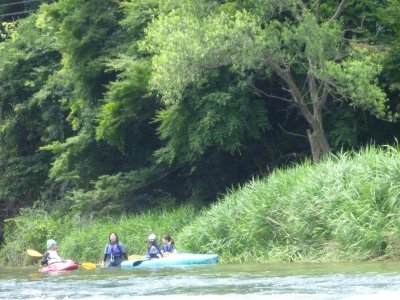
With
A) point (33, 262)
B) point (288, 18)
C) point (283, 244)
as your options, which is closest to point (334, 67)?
point (288, 18)

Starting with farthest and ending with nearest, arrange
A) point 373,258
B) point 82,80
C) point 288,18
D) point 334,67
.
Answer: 1. point 82,80
2. point 288,18
3. point 334,67
4. point 373,258

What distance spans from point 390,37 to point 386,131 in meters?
2.70

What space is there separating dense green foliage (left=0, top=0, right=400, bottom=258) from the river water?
18.7ft

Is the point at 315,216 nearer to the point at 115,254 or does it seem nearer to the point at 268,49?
the point at 268,49

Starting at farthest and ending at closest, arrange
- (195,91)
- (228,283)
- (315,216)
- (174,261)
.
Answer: (195,91)
(174,261)
(315,216)
(228,283)

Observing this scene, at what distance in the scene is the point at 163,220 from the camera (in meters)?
30.9

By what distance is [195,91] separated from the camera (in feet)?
95.7

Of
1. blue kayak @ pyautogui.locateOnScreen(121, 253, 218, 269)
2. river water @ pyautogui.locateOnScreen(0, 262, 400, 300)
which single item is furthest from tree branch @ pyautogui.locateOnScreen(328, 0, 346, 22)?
river water @ pyautogui.locateOnScreen(0, 262, 400, 300)

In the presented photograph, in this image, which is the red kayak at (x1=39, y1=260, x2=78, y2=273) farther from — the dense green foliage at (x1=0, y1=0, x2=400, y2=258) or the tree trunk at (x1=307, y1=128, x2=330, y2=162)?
the tree trunk at (x1=307, y1=128, x2=330, y2=162)

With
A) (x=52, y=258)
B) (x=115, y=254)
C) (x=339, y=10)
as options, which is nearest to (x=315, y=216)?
→ (x=115, y=254)

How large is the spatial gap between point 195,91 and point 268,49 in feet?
10.6

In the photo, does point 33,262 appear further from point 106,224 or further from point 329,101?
point 329,101

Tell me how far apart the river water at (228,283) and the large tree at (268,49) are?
213 inches

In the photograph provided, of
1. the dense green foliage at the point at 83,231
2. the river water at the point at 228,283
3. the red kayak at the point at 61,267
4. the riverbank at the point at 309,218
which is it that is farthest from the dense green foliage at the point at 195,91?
the river water at the point at 228,283
